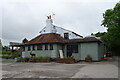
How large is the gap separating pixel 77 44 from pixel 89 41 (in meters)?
2.36

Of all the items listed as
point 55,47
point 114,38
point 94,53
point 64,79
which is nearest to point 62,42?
point 55,47

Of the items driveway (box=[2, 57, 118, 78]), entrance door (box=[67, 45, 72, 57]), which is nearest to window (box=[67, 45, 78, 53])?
entrance door (box=[67, 45, 72, 57])

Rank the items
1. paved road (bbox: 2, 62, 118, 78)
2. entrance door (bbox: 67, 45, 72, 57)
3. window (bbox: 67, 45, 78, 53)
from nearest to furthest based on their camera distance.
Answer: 1. paved road (bbox: 2, 62, 118, 78)
2. window (bbox: 67, 45, 78, 53)
3. entrance door (bbox: 67, 45, 72, 57)

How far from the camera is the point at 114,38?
1998cm

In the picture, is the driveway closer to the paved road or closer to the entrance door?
the paved road

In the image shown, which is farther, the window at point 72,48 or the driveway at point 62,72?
the window at point 72,48

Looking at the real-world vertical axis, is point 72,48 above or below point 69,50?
above

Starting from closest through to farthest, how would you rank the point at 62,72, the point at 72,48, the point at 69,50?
the point at 62,72
the point at 72,48
the point at 69,50

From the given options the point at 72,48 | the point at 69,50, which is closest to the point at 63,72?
the point at 72,48

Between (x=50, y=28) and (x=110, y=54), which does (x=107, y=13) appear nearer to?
(x=50, y=28)

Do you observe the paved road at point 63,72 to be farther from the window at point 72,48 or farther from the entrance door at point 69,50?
the entrance door at point 69,50

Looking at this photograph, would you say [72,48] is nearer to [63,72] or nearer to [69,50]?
[69,50]

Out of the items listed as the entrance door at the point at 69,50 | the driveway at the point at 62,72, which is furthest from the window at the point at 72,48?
the driveway at the point at 62,72

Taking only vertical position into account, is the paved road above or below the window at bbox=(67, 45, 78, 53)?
below
